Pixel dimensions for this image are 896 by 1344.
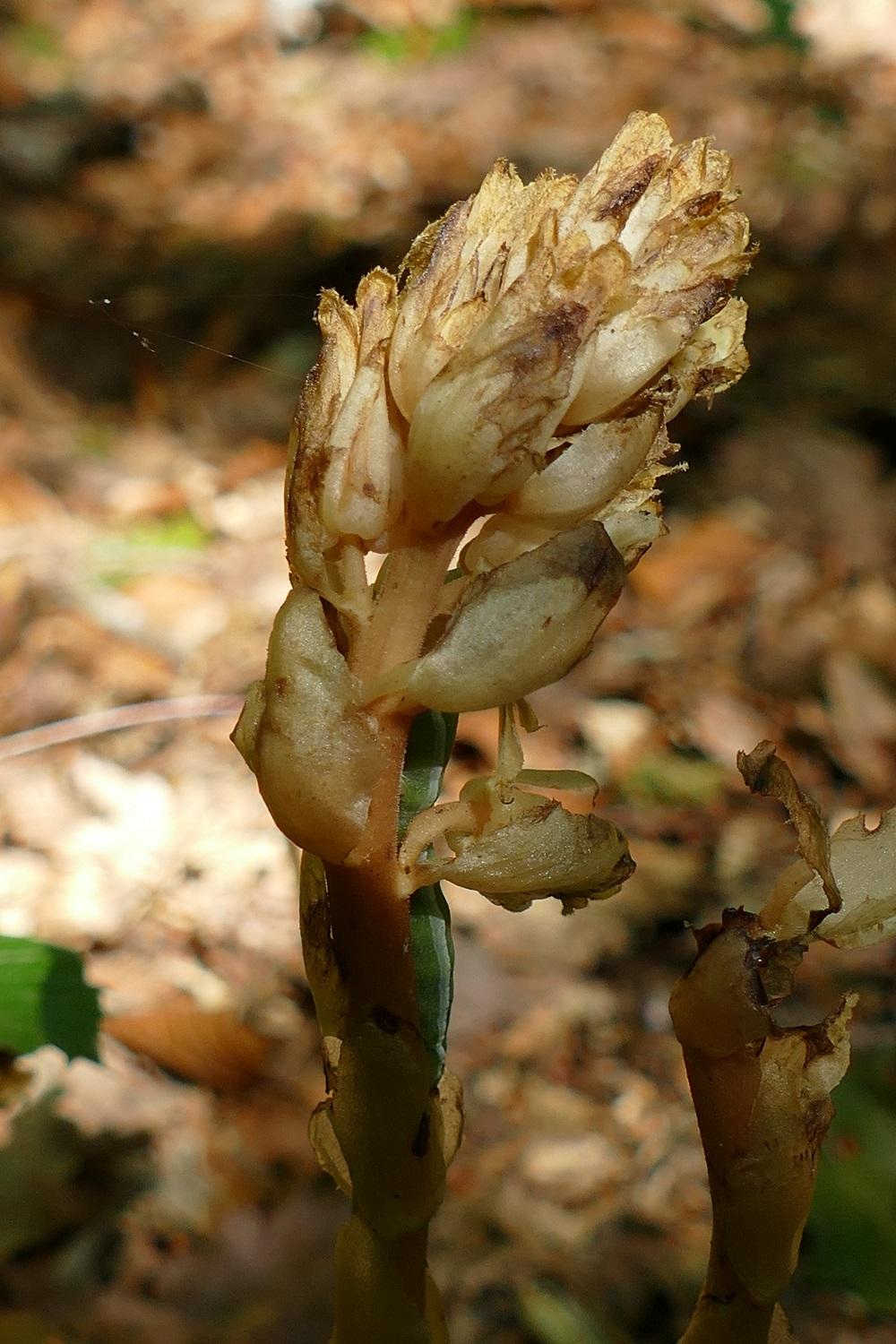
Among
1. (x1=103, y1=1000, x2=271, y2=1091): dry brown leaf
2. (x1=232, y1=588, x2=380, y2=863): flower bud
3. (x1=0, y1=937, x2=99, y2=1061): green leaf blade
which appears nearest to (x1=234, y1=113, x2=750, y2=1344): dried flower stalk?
(x1=232, y1=588, x2=380, y2=863): flower bud

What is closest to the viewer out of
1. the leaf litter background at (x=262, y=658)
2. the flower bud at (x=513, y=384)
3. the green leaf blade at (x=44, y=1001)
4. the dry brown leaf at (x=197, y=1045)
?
the flower bud at (x=513, y=384)

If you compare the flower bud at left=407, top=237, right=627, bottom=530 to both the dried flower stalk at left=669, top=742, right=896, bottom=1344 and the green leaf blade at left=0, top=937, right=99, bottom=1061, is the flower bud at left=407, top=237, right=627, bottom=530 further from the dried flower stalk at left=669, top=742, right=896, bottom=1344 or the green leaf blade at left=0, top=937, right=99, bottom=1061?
the green leaf blade at left=0, top=937, right=99, bottom=1061

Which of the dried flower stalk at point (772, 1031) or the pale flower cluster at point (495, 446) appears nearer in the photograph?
the pale flower cluster at point (495, 446)

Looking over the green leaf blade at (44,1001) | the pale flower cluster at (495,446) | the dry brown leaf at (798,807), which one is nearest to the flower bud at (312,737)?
the pale flower cluster at (495,446)

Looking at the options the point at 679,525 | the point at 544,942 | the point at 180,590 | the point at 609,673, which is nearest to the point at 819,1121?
the point at 544,942

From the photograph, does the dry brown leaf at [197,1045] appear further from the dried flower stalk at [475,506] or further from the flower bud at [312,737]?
the flower bud at [312,737]

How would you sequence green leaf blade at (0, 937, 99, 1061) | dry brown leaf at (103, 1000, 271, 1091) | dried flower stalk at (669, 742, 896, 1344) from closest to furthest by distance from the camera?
dried flower stalk at (669, 742, 896, 1344)
green leaf blade at (0, 937, 99, 1061)
dry brown leaf at (103, 1000, 271, 1091)

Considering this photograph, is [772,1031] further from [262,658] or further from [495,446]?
[262,658]

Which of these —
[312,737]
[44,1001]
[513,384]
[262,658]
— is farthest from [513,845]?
[262,658]

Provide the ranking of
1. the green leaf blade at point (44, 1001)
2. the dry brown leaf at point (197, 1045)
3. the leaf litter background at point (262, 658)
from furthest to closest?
the dry brown leaf at point (197, 1045) → the leaf litter background at point (262, 658) → the green leaf blade at point (44, 1001)
